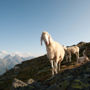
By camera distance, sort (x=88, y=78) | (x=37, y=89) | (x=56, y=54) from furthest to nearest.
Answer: (x=56, y=54) → (x=37, y=89) → (x=88, y=78)

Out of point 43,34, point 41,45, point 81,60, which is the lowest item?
point 81,60

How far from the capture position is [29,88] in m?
9.45

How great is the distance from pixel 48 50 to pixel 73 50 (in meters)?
20.0

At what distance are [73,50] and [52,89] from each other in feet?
89.3

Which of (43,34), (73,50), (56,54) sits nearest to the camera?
(43,34)

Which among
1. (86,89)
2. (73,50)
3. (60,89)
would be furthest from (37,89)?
(73,50)

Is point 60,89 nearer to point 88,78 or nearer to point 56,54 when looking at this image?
point 88,78

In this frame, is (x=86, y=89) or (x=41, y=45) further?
(x=41, y=45)

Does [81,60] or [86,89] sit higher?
[86,89]

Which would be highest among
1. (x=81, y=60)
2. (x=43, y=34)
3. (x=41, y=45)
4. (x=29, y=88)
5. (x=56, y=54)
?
(x=43, y=34)

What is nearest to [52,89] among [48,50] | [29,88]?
[29,88]

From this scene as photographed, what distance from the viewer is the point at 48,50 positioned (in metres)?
14.8

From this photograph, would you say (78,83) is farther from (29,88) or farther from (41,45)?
(41,45)

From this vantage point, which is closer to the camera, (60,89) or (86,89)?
(86,89)
